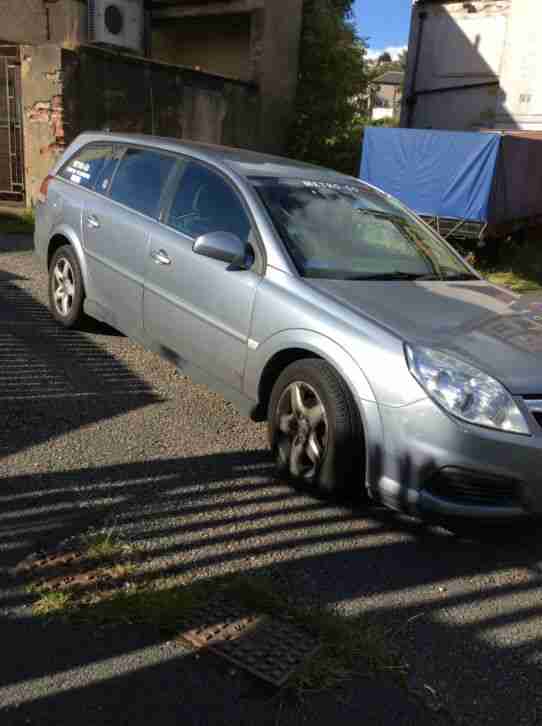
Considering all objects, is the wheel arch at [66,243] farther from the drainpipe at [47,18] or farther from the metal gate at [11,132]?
the drainpipe at [47,18]

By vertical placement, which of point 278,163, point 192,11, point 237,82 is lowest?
point 278,163

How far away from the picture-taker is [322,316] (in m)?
3.55

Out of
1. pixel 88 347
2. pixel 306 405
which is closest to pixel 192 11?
pixel 88 347

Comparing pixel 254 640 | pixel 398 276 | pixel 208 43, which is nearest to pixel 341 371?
pixel 398 276

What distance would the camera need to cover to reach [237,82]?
1532 cm

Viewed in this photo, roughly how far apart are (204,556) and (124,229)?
9.01ft

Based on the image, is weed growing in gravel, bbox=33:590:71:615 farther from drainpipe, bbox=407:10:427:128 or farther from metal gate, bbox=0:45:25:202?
drainpipe, bbox=407:10:427:128

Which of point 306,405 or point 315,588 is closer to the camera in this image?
point 315,588

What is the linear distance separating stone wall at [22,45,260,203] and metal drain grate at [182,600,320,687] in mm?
10363

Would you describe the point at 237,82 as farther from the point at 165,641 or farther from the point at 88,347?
the point at 165,641

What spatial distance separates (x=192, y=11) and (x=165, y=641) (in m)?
18.1

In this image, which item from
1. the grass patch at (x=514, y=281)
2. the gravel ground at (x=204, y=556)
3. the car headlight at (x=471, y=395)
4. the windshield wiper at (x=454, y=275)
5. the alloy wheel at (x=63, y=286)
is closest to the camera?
the gravel ground at (x=204, y=556)

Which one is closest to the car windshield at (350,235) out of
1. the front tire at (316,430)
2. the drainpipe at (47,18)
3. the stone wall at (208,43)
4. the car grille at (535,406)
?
the front tire at (316,430)

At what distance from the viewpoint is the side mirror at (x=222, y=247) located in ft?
12.9
